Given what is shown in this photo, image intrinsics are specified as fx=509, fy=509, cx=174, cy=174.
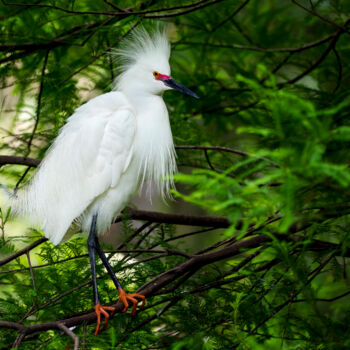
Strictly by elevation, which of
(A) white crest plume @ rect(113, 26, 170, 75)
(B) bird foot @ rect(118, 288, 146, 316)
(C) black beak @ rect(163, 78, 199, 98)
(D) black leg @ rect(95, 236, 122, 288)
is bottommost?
(B) bird foot @ rect(118, 288, 146, 316)

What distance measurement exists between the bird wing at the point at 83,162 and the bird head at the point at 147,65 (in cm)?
19

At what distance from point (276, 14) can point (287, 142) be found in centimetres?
289

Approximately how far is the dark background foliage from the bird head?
0.10 metres

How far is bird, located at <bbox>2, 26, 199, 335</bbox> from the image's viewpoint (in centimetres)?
272

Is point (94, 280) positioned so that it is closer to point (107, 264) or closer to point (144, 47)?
point (107, 264)

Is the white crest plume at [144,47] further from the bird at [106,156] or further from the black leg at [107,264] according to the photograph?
the black leg at [107,264]

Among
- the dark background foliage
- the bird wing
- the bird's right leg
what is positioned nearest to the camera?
the dark background foliage

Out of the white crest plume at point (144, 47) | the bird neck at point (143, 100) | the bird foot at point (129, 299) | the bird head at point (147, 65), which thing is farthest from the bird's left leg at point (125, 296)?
the white crest plume at point (144, 47)

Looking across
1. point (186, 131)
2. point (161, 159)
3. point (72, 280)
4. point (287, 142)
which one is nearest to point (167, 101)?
point (186, 131)

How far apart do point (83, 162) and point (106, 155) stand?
0.49ft

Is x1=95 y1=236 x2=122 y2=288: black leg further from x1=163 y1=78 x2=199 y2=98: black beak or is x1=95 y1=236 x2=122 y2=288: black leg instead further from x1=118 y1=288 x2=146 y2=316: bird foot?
x1=163 y1=78 x2=199 y2=98: black beak

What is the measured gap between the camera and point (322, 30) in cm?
364

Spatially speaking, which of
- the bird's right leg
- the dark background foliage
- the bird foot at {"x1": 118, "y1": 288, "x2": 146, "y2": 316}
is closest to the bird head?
the dark background foliage

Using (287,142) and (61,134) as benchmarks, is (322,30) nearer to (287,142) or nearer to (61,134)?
(61,134)
